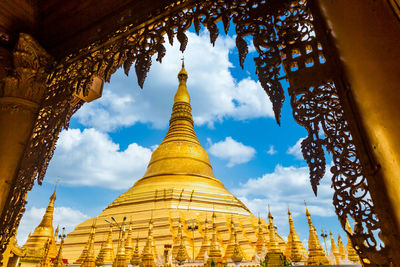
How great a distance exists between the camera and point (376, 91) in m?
1.58

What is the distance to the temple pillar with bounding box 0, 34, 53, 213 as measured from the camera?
360cm

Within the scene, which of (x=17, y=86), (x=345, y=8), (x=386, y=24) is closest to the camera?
(x=386, y=24)

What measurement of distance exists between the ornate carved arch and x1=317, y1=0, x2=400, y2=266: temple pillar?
78 millimetres

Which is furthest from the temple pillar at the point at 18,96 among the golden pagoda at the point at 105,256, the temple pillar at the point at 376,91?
the golden pagoda at the point at 105,256

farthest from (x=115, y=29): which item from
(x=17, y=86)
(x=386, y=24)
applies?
(x=386, y=24)

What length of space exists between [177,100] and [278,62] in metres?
18.9

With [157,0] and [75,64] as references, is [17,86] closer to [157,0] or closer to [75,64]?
[75,64]

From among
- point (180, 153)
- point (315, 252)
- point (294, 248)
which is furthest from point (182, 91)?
point (315, 252)

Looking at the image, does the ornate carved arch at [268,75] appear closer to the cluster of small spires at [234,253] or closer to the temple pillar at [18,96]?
the temple pillar at [18,96]

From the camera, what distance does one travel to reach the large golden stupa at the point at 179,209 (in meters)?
11.9

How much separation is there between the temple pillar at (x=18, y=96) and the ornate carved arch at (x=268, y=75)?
0.41 ft

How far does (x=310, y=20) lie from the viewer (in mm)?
2387

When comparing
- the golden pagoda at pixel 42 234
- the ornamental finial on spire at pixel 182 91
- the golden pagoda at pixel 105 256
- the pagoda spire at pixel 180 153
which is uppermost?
the ornamental finial on spire at pixel 182 91

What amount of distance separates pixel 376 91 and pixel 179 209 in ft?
43.6
